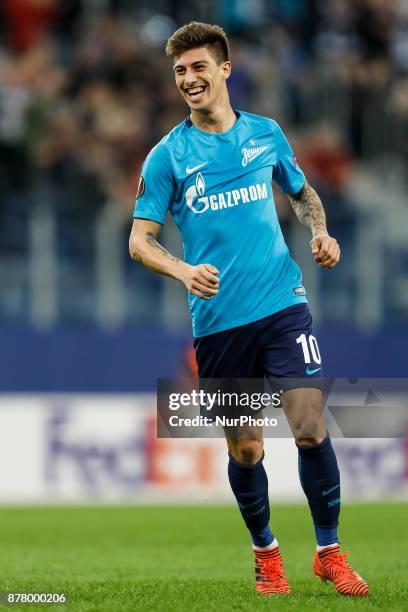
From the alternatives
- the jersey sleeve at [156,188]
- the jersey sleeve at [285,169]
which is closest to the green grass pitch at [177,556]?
the jersey sleeve at [156,188]

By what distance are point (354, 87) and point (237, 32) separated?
1.53 meters

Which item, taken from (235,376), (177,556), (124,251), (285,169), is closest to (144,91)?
(124,251)

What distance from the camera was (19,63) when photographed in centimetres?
1364

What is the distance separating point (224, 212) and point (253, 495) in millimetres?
1227

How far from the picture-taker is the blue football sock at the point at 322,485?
16.9ft

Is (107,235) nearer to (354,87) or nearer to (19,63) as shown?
(19,63)

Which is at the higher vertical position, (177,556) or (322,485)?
(322,485)

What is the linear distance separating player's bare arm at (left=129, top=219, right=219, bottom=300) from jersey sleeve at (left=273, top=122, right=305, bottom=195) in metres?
0.65

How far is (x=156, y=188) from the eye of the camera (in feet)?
16.9

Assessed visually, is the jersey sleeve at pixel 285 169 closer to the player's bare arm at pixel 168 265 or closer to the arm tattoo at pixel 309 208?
the arm tattoo at pixel 309 208

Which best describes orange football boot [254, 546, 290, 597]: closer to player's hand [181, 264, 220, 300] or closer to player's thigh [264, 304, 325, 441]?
player's thigh [264, 304, 325, 441]

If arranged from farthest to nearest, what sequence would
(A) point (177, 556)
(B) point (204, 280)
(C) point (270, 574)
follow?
1. (A) point (177, 556)
2. (C) point (270, 574)
3. (B) point (204, 280)

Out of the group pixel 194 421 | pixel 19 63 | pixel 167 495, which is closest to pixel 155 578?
pixel 194 421

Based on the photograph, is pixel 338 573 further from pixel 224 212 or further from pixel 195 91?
pixel 195 91
